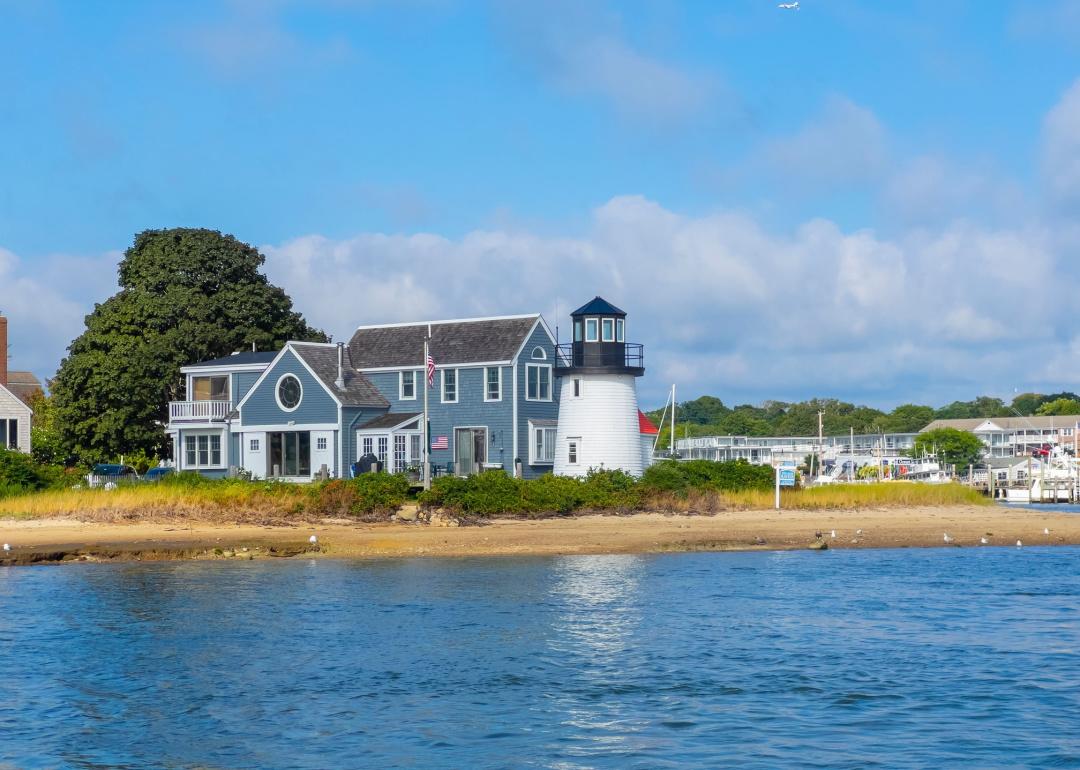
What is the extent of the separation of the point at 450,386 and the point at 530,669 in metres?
35.5

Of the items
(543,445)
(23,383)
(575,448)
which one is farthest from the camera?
(23,383)

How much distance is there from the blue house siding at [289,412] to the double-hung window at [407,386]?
10.7 ft

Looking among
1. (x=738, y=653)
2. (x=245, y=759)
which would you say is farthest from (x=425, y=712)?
(x=738, y=653)

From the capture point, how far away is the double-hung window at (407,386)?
5809 centimetres

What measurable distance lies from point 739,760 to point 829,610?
41.9ft

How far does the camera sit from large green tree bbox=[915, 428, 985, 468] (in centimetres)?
15600

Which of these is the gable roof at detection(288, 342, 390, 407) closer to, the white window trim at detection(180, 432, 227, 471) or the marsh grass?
the white window trim at detection(180, 432, 227, 471)

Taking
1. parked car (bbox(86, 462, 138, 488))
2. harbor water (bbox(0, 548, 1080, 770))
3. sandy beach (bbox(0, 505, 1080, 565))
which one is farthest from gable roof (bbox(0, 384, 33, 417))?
harbor water (bbox(0, 548, 1080, 770))

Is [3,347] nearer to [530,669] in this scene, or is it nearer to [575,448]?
[575,448]

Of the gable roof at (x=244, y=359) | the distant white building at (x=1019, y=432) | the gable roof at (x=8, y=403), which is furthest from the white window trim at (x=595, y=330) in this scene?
the distant white building at (x=1019, y=432)

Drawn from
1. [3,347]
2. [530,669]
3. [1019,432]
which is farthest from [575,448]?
[1019,432]

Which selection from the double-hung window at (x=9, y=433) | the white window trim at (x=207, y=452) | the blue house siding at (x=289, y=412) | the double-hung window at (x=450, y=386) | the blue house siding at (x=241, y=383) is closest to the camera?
the blue house siding at (x=289, y=412)

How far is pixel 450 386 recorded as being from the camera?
2250 inches

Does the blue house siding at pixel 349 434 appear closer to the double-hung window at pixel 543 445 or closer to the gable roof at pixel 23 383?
the double-hung window at pixel 543 445
